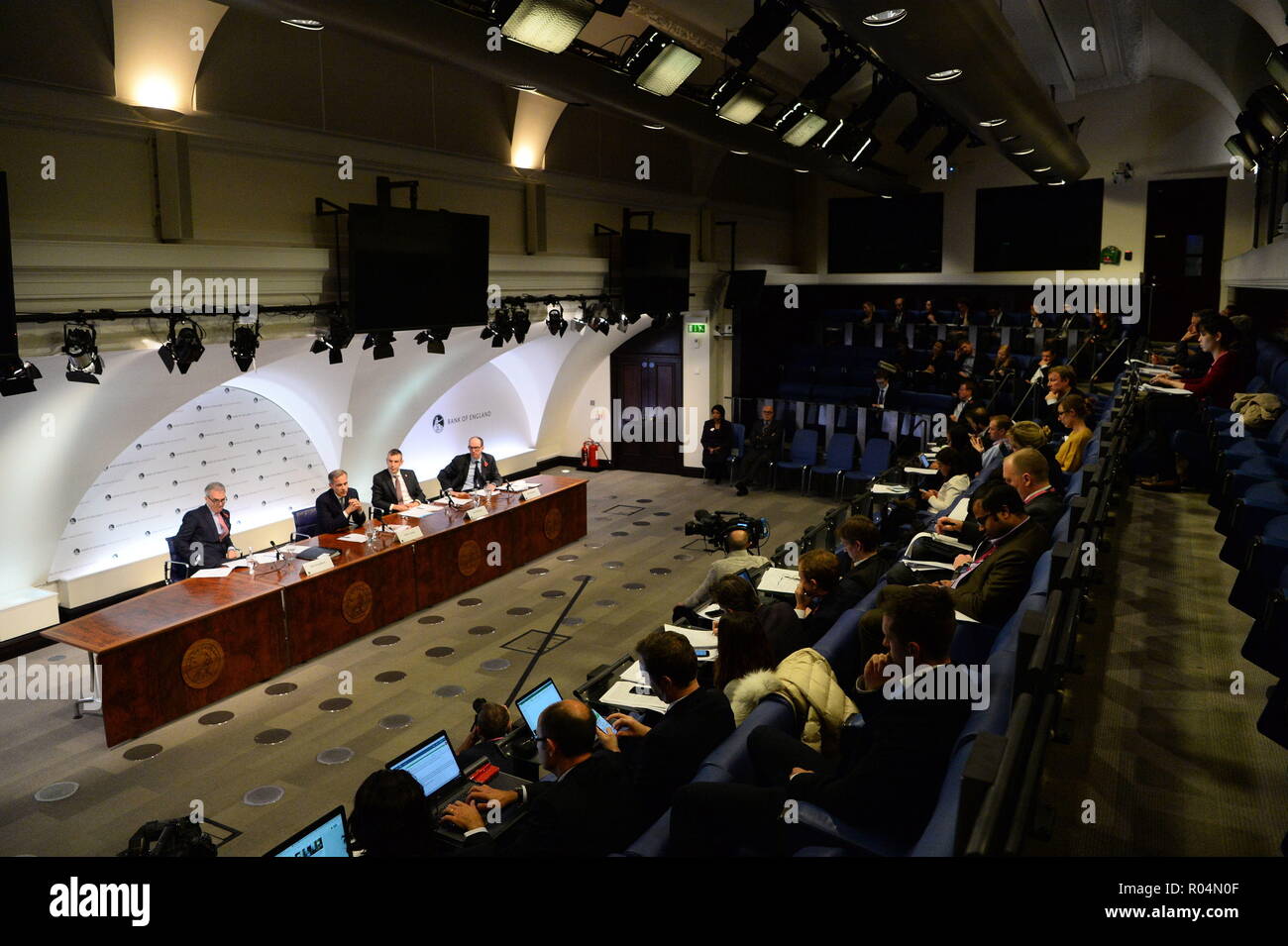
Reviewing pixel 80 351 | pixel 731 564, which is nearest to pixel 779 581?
pixel 731 564

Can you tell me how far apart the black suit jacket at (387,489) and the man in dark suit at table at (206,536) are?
1.63 metres

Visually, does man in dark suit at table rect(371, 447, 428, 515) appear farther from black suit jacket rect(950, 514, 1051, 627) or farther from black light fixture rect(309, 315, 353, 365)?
black suit jacket rect(950, 514, 1051, 627)

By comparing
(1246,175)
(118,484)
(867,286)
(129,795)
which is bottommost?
(129,795)

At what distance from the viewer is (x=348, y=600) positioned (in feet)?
24.5

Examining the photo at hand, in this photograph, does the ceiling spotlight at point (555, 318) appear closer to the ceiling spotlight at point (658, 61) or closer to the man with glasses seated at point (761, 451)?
the man with glasses seated at point (761, 451)

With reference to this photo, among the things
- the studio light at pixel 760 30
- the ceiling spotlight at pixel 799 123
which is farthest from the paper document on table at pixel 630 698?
the ceiling spotlight at pixel 799 123

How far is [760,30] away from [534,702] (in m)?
4.98

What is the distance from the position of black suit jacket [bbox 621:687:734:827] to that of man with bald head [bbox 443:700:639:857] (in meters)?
0.11

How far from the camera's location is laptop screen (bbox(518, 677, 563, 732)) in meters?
4.27

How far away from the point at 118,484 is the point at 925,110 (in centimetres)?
910

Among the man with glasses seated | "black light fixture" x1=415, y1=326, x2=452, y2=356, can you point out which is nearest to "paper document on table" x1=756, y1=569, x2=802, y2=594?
"black light fixture" x1=415, y1=326, x2=452, y2=356

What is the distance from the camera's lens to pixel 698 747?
3.36m
